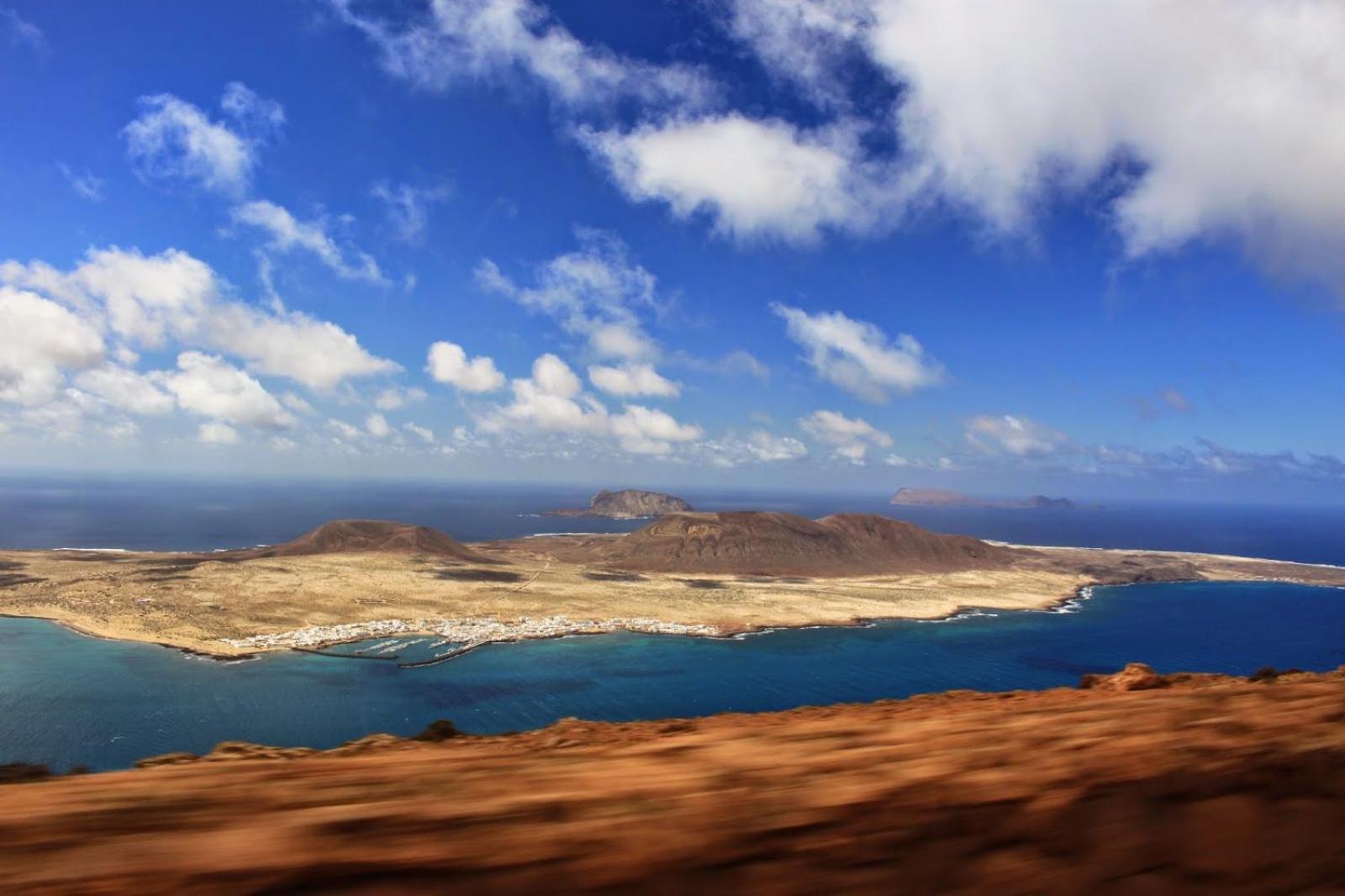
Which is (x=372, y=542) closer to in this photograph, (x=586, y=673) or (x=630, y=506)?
(x=586, y=673)

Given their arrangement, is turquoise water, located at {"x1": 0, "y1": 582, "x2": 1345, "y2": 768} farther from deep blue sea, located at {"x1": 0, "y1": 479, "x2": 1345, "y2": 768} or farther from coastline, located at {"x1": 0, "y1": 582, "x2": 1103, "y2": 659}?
coastline, located at {"x1": 0, "y1": 582, "x2": 1103, "y2": 659}

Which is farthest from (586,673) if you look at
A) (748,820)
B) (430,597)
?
(748,820)

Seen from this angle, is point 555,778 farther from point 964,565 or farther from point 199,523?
point 199,523

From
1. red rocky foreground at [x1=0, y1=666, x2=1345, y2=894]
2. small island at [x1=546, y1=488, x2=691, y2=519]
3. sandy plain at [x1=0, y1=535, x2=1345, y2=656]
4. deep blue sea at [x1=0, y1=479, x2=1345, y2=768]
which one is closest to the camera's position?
red rocky foreground at [x1=0, y1=666, x2=1345, y2=894]

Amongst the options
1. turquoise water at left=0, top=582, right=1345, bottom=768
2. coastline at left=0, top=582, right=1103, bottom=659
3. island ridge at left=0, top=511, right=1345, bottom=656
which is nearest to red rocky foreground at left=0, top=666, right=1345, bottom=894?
turquoise water at left=0, top=582, right=1345, bottom=768

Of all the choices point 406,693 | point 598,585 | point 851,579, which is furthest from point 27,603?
point 851,579

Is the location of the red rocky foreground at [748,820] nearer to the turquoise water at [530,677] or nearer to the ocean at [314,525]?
the turquoise water at [530,677]

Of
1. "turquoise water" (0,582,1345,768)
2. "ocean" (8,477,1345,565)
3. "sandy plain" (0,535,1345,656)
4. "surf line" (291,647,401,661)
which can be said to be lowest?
"turquoise water" (0,582,1345,768)
